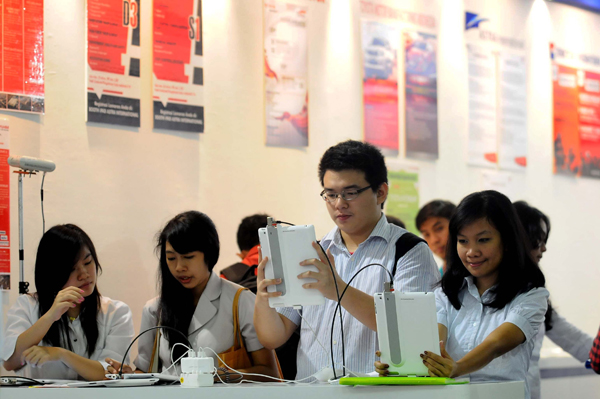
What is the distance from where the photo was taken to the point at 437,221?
3.96 metres

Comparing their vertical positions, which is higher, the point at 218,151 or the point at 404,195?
the point at 218,151

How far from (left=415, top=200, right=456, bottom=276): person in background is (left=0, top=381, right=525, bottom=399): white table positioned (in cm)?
237

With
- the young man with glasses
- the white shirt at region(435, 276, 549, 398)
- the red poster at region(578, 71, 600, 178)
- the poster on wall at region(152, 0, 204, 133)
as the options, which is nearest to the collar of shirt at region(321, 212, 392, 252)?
the young man with glasses

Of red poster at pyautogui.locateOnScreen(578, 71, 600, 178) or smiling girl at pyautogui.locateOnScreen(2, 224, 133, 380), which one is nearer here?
smiling girl at pyautogui.locateOnScreen(2, 224, 133, 380)

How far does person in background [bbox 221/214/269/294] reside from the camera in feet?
10.3

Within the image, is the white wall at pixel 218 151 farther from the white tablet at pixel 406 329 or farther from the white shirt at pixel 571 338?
the white tablet at pixel 406 329

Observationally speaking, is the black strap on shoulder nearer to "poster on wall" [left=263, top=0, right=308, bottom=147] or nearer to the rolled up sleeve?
the rolled up sleeve

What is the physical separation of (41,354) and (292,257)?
3.65ft

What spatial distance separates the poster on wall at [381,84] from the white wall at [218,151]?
0.25 feet

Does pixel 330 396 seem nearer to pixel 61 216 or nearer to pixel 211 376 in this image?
pixel 211 376

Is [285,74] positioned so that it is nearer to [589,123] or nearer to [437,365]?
[437,365]

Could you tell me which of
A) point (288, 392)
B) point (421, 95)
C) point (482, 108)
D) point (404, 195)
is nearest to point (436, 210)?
point (404, 195)

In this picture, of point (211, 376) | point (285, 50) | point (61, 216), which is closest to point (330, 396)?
point (211, 376)

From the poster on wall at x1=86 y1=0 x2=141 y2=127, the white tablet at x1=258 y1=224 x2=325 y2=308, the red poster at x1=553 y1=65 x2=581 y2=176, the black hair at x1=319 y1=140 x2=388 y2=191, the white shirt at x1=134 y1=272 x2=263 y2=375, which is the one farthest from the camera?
the red poster at x1=553 y1=65 x2=581 y2=176
